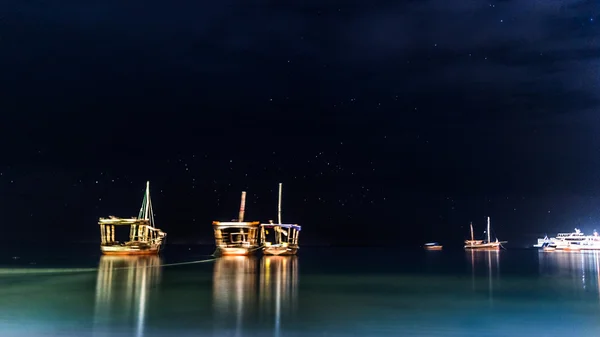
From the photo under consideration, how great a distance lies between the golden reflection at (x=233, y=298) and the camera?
79.6 ft

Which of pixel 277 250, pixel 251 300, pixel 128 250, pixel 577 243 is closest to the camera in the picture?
pixel 251 300

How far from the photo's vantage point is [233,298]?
3259 centimetres

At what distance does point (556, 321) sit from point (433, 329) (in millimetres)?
7496

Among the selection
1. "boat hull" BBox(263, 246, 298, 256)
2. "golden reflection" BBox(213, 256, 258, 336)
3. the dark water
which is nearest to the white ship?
"boat hull" BBox(263, 246, 298, 256)

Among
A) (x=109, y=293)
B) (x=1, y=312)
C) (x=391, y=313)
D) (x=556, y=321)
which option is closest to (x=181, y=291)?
(x=109, y=293)

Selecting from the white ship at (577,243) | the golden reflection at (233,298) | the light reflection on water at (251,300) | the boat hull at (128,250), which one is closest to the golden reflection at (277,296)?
the light reflection on water at (251,300)

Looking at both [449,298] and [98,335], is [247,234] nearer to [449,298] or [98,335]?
[449,298]

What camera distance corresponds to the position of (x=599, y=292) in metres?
39.0

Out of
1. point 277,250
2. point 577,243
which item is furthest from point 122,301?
point 577,243

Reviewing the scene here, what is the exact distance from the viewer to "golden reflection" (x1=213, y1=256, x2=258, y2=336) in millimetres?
24269

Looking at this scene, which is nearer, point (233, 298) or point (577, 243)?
point (233, 298)

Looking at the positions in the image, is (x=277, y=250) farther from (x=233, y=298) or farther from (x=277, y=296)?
(x=233, y=298)

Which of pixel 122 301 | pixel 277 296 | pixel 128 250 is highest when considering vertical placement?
pixel 128 250

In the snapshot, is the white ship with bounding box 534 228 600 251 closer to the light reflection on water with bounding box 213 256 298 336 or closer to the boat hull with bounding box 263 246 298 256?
the boat hull with bounding box 263 246 298 256
